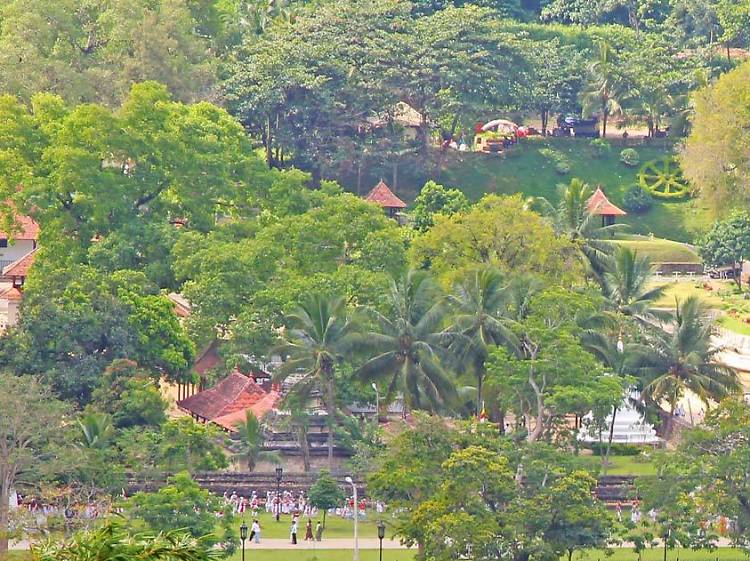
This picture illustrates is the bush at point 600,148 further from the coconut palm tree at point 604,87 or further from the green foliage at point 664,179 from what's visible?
the green foliage at point 664,179

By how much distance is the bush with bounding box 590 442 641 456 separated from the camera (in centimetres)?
6306

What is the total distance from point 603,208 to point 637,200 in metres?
5.55

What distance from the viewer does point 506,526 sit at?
4962 cm

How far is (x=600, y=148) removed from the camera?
9856cm

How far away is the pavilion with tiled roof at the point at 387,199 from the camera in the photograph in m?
88.2

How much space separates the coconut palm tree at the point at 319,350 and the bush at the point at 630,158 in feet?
128

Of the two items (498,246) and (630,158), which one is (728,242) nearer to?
(630,158)

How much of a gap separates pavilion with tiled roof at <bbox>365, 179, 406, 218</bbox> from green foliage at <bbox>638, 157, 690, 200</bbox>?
12.4 meters

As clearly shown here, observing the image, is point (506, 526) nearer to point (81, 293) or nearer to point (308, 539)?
point (308, 539)

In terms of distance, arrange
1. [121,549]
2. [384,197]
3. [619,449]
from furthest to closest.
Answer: [384,197] < [619,449] < [121,549]

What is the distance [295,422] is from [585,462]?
341 inches

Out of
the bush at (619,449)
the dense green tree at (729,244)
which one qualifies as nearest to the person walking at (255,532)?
the bush at (619,449)

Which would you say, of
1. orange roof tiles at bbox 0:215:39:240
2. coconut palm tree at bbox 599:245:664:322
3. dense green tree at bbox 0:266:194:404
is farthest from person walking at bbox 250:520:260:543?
orange roof tiles at bbox 0:215:39:240

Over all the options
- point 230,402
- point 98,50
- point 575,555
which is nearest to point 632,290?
point 230,402
